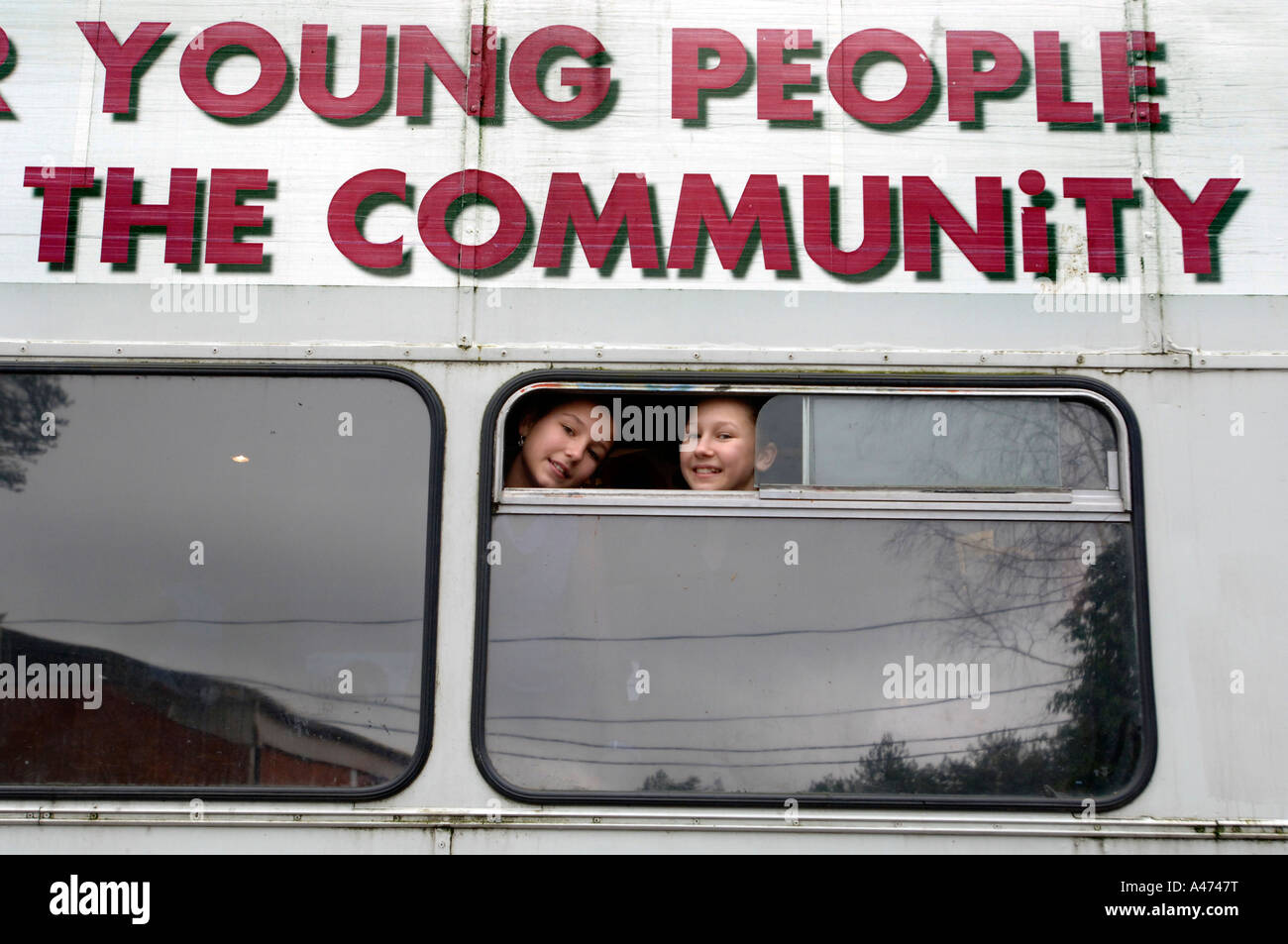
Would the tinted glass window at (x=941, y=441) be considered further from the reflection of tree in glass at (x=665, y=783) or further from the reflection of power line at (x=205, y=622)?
the reflection of power line at (x=205, y=622)

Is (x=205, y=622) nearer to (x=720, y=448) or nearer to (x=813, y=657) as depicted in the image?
(x=720, y=448)

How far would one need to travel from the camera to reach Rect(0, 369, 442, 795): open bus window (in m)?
2.37

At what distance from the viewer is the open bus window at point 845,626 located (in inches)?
93.0

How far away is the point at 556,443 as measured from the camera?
8.26ft

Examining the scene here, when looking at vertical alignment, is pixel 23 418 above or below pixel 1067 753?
above

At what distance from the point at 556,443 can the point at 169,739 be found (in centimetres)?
109

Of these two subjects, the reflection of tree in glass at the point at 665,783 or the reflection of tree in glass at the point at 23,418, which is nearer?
the reflection of tree in glass at the point at 665,783

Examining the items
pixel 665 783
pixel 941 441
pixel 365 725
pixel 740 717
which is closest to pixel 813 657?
pixel 740 717

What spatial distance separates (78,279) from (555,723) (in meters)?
1.54

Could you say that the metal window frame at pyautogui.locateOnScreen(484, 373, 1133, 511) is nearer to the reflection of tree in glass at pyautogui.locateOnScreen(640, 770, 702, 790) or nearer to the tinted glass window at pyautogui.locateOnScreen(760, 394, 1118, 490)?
the tinted glass window at pyautogui.locateOnScreen(760, 394, 1118, 490)

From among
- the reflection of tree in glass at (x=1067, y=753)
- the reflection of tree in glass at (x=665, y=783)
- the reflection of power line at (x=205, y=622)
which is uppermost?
the reflection of power line at (x=205, y=622)

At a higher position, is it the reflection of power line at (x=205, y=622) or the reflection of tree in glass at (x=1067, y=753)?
the reflection of power line at (x=205, y=622)

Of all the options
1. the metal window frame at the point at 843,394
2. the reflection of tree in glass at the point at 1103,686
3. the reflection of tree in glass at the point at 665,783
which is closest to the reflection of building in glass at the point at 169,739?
the reflection of tree in glass at the point at 665,783

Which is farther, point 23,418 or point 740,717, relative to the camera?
point 23,418
